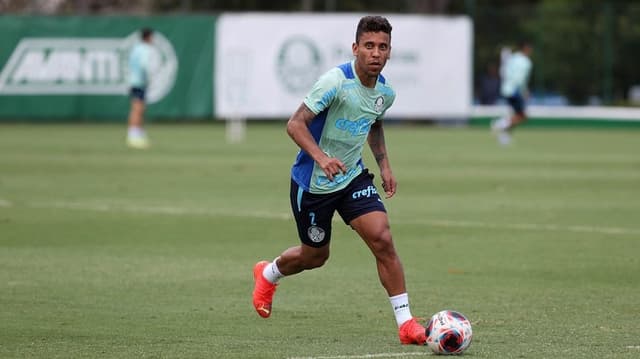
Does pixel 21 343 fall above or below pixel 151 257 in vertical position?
above

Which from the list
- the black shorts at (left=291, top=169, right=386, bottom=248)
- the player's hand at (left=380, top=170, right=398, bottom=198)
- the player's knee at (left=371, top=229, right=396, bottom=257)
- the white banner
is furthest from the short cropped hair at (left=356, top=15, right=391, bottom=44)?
the white banner

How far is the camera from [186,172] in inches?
933

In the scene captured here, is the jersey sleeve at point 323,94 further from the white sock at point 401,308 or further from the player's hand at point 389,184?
the white sock at point 401,308

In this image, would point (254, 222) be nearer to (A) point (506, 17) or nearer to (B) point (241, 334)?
(B) point (241, 334)

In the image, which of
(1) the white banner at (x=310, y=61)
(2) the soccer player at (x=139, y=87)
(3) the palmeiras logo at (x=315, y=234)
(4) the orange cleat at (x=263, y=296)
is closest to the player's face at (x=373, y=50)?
(3) the palmeiras logo at (x=315, y=234)

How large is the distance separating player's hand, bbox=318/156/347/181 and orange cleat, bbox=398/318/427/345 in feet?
3.37

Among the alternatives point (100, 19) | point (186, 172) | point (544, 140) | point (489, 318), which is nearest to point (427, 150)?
point (544, 140)

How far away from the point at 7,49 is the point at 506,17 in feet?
51.2

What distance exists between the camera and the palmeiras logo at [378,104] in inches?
348

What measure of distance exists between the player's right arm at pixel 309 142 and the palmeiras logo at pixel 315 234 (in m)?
0.63

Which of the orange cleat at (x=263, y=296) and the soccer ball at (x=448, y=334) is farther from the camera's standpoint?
the orange cleat at (x=263, y=296)

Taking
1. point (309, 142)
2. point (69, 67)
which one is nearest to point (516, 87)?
point (69, 67)

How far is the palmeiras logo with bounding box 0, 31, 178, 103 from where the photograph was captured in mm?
38625

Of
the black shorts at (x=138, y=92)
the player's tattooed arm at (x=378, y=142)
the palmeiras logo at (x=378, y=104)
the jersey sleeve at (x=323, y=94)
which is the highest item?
the jersey sleeve at (x=323, y=94)
